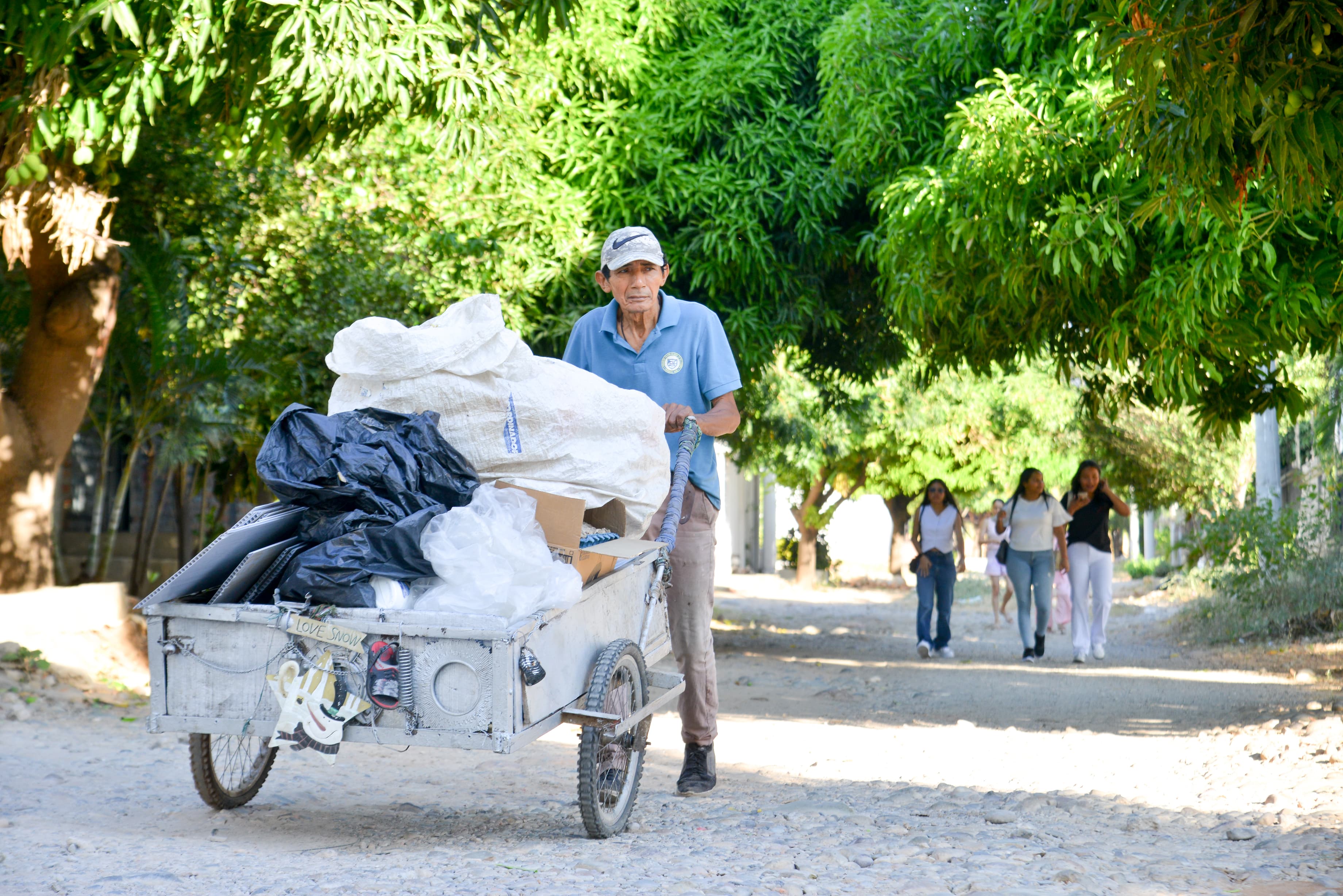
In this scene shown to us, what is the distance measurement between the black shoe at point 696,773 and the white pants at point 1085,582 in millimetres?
8018

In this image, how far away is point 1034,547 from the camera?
12.3 m

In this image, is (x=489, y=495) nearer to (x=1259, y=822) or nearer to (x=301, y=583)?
(x=301, y=583)

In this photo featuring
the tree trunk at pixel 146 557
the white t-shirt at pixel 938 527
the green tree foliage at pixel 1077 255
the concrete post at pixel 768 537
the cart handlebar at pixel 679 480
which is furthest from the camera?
the concrete post at pixel 768 537

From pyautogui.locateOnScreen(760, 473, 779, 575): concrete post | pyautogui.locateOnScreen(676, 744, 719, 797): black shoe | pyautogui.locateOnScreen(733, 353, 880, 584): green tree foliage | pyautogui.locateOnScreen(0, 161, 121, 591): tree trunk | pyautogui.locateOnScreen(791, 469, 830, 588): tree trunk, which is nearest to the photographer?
pyautogui.locateOnScreen(676, 744, 719, 797): black shoe

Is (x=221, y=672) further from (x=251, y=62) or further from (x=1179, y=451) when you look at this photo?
(x=1179, y=451)

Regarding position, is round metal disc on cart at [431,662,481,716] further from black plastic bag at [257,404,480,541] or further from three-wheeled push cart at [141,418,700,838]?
black plastic bag at [257,404,480,541]

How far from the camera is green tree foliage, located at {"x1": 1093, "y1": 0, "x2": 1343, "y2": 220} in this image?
348 cm

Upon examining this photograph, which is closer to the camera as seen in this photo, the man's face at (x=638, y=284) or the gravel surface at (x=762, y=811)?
the gravel surface at (x=762, y=811)

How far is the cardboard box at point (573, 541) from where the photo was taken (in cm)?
388

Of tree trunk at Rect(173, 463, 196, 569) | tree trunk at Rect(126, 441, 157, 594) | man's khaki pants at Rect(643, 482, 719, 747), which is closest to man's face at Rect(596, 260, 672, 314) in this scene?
man's khaki pants at Rect(643, 482, 719, 747)

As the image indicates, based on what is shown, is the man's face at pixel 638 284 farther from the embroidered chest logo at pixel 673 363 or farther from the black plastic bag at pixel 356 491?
the black plastic bag at pixel 356 491

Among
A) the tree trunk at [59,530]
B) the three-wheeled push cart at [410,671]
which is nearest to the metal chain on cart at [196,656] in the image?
the three-wheeled push cart at [410,671]

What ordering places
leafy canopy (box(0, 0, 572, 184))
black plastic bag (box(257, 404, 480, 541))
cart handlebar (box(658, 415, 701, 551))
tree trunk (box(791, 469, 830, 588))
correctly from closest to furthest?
black plastic bag (box(257, 404, 480, 541))
cart handlebar (box(658, 415, 701, 551))
leafy canopy (box(0, 0, 572, 184))
tree trunk (box(791, 469, 830, 588))

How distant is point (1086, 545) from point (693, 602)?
27.6ft
